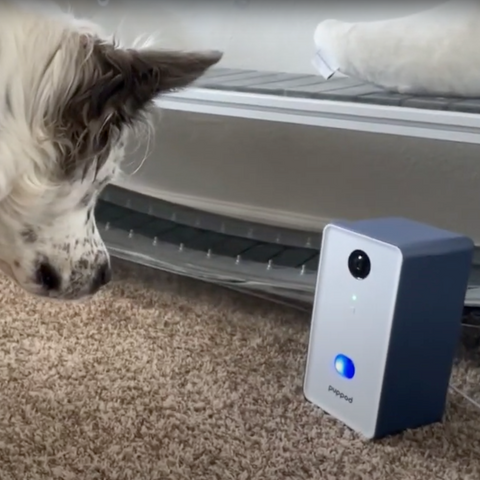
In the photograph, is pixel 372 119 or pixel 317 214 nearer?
pixel 372 119

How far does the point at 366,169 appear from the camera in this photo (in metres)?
2.03

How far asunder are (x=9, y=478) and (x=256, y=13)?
4.77 ft

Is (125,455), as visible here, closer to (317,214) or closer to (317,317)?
(317,317)

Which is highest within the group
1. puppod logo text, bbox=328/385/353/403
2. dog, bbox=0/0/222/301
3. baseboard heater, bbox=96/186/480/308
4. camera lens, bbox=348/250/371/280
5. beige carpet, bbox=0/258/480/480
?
dog, bbox=0/0/222/301

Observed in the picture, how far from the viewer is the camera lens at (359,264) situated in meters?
1.18

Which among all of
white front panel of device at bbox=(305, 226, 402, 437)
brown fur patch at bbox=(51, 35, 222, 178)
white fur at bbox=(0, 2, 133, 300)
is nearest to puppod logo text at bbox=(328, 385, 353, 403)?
white front panel of device at bbox=(305, 226, 402, 437)

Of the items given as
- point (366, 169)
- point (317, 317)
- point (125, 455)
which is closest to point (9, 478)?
point (125, 455)

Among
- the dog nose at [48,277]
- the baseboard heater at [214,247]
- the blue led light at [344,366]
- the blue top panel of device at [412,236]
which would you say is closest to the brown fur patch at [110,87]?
the dog nose at [48,277]

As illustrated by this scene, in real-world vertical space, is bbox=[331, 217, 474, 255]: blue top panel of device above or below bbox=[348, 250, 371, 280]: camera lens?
above

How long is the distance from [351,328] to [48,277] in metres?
0.48

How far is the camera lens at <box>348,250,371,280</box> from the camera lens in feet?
Answer: 3.86

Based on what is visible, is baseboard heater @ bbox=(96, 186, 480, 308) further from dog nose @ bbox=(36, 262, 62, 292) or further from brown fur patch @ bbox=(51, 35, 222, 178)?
brown fur patch @ bbox=(51, 35, 222, 178)

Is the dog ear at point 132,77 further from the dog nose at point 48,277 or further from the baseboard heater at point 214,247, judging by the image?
the baseboard heater at point 214,247

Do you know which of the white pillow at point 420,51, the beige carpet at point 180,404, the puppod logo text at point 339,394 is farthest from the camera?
the white pillow at point 420,51
